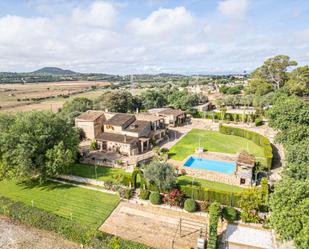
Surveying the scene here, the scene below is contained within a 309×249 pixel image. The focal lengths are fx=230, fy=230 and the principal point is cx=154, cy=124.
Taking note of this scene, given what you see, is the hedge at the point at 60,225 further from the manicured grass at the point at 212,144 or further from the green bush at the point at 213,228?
the manicured grass at the point at 212,144

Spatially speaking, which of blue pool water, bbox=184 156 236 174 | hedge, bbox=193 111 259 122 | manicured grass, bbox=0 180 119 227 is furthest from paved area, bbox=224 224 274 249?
hedge, bbox=193 111 259 122

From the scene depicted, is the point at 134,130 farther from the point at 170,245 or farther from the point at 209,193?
the point at 170,245

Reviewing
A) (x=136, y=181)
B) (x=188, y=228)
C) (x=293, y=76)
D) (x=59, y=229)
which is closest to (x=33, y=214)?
(x=59, y=229)

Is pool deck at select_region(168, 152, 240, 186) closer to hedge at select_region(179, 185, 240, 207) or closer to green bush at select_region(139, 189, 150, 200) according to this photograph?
hedge at select_region(179, 185, 240, 207)

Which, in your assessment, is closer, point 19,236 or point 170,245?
point 170,245

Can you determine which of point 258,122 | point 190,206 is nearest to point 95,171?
point 190,206
